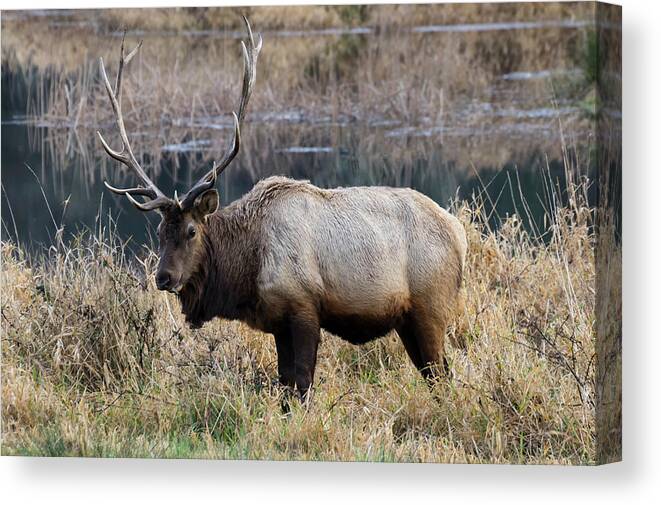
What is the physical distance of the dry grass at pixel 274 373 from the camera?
8.94 meters

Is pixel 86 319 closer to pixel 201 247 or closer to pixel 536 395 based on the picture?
pixel 201 247

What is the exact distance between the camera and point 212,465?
30.6ft

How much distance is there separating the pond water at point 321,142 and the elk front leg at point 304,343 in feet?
3.88

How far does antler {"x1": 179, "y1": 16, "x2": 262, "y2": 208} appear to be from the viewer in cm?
904

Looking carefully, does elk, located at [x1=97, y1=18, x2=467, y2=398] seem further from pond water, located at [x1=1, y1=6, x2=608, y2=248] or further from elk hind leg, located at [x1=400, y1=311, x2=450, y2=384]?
pond water, located at [x1=1, y1=6, x2=608, y2=248]

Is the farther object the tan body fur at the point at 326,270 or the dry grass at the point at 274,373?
the tan body fur at the point at 326,270

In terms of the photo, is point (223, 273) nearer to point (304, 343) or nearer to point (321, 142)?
point (304, 343)

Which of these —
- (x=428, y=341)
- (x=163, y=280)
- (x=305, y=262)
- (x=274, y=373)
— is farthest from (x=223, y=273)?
(x=428, y=341)

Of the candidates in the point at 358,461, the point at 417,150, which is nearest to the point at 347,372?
the point at 358,461

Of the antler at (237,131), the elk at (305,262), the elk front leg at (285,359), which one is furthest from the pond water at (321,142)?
the elk front leg at (285,359)

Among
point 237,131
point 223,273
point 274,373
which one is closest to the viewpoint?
point 237,131

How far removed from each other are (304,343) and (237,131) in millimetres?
1185

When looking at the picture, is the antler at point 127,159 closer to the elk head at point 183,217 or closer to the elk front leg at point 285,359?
the elk head at point 183,217

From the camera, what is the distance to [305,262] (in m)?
9.09
